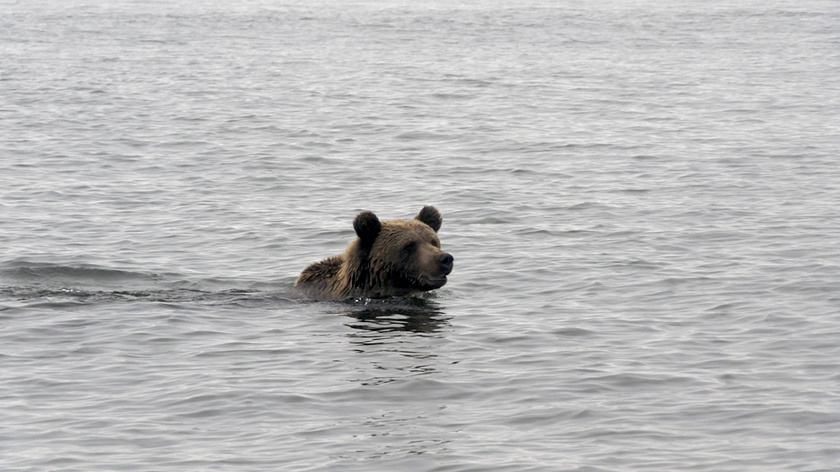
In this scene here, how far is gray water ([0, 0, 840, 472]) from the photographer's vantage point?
360 inches

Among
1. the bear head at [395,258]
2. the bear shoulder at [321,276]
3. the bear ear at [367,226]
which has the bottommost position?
the bear shoulder at [321,276]

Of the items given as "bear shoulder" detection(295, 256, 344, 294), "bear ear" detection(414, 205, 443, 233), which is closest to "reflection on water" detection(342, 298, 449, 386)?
"bear shoulder" detection(295, 256, 344, 294)

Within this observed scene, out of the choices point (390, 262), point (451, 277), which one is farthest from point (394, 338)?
point (451, 277)

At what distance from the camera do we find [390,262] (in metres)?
12.4

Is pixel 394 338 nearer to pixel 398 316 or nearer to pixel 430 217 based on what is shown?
pixel 398 316

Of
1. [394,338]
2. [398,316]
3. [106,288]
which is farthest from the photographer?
[106,288]

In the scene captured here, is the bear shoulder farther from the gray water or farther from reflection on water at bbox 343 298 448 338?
reflection on water at bbox 343 298 448 338

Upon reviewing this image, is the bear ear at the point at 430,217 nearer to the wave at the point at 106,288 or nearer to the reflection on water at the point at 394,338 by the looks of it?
the reflection on water at the point at 394,338

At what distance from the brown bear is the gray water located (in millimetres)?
241

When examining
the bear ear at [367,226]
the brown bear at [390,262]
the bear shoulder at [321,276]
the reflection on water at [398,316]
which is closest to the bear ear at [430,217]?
the brown bear at [390,262]

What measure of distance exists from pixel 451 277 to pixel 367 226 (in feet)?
7.80

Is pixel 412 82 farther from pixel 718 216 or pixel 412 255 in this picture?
pixel 412 255

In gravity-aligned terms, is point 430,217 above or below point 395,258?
above

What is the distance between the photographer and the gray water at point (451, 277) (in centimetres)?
914
